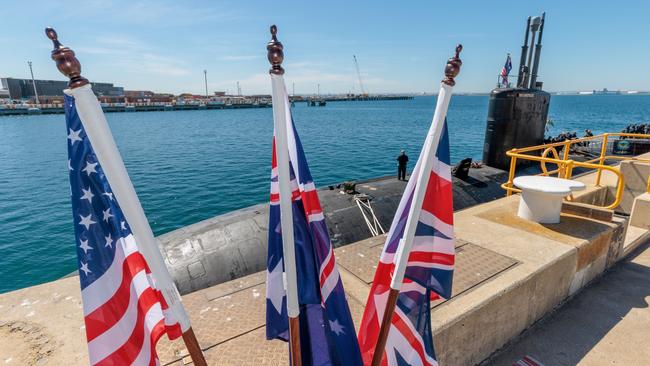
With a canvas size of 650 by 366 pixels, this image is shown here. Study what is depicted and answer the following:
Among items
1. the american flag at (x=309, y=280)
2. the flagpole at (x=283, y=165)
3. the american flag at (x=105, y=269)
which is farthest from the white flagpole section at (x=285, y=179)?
the american flag at (x=105, y=269)

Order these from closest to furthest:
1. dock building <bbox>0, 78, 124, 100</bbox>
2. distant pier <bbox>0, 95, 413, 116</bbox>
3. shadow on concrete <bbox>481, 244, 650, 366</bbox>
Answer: shadow on concrete <bbox>481, 244, 650, 366</bbox>, distant pier <bbox>0, 95, 413, 116</bbox>, dock building <bbox>0, 78, 124, 100</bbox>

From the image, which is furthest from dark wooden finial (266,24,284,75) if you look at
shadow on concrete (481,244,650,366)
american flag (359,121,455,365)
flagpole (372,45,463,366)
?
shadow on concrete (481,244,650,366)

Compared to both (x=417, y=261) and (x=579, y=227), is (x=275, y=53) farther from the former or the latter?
(x=579, y=227)

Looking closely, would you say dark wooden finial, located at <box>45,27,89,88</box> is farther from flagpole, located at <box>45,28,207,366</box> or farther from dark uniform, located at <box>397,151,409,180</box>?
dark uniform, located at <box>397,151,409,180</box>

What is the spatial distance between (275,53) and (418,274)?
7.13 ft

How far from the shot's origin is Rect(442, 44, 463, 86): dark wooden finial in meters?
2.70

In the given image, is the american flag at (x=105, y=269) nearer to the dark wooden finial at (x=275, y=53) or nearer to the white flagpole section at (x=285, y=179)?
the white flagpole section at (x=285, y=179)

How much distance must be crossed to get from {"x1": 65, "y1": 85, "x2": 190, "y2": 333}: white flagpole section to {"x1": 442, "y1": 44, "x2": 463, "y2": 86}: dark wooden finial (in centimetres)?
230

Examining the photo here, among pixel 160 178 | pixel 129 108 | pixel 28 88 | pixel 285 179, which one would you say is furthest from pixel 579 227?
pixel 28 88

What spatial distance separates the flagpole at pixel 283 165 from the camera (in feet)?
7.31

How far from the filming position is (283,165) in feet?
7.66

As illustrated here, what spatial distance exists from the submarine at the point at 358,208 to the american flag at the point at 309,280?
549cm

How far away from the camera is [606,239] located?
6.46 meters

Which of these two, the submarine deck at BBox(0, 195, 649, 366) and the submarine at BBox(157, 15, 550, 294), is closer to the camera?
the submarine deck at BBox(0, 195, 649, 366)
